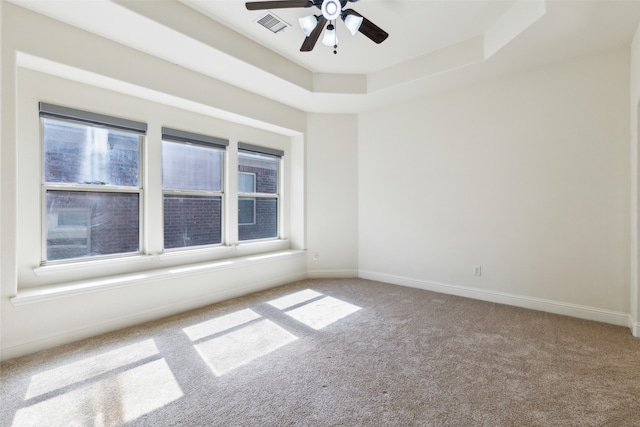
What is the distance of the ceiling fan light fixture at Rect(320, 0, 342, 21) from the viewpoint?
225 centimetres

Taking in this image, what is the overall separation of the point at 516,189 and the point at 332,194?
8.38ft

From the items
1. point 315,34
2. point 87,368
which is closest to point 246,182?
point 315,34

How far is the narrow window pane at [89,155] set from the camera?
2707 mm

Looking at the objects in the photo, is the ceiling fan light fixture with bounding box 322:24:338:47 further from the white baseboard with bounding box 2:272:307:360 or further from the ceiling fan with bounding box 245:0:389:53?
the white baseboard with bounding box 2:272:307:360

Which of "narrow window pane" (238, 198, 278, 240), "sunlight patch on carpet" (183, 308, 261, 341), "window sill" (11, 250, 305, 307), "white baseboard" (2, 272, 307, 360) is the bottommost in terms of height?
"sunlight patch on carpet" (183, 308, 261, 341)

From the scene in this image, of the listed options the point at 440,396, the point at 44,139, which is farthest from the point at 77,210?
the point at 440,396

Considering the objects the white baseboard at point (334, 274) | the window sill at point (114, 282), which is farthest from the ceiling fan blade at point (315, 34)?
→ the white baseboard at point (334, 274)

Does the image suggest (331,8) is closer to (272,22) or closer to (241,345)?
(272,22)

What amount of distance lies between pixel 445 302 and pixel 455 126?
2.31 m

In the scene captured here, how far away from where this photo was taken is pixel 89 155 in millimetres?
2930

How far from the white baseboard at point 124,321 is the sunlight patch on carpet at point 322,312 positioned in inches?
36.9

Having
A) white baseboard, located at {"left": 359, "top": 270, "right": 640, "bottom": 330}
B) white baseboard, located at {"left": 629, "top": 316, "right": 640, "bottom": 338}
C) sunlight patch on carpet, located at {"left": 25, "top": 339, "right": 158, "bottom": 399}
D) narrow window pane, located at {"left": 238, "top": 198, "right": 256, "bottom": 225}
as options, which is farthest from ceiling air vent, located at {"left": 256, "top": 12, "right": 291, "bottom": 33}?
white baseboard, located at {"left": 629, "top": 316, "right": 640, "bottom": 338}

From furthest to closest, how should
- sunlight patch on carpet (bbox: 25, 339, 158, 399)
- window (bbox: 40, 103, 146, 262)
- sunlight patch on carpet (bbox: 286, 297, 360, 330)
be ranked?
sunlight patch on carpet (bbox: 286, 297, 360, 330) < window (bbox: 40, 103, 146, 262) < sunlight patch on carpet (bbox: 25, 339, 158, 399)

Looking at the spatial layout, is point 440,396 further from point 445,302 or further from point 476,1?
point 476,1
